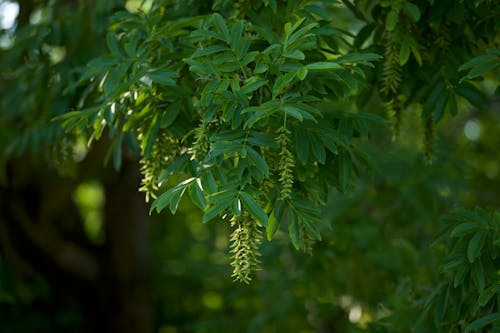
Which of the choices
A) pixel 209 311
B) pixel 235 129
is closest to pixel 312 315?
pixel 209 311

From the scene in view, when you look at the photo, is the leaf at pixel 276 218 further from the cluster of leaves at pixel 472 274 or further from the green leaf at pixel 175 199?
the cluster of leaves at pixel 472 274

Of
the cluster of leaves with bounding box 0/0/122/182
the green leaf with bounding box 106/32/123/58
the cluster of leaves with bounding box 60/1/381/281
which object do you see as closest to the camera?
the cluster of leaves with bounding box 60/1/381/281

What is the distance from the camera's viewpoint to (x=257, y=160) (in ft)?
5.90

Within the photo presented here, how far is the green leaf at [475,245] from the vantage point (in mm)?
2035

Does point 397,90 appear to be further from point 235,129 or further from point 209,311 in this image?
point 209,311

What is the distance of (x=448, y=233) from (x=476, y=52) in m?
0.66

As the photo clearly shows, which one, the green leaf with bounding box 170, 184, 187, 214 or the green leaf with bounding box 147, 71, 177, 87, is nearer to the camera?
the green leaf with bounding box 170, 184, 187, 214

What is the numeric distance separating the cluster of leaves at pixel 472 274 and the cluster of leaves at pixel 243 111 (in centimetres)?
38

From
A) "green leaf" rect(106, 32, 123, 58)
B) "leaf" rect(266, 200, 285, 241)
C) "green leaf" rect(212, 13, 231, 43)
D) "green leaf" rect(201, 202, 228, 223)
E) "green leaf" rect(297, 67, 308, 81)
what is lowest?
"leaf" rect(266, 200, 285, 241)

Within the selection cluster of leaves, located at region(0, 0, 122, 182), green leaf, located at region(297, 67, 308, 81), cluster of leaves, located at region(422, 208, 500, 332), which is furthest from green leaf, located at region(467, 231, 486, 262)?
cluster of leaves, located at region(0, 0, 122, 182)

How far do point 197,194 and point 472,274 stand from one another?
0.84 meters

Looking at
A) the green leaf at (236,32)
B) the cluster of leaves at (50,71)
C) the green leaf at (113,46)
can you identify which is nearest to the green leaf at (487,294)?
the green leaf at (236,32)

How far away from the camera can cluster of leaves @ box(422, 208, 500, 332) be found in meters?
2.03

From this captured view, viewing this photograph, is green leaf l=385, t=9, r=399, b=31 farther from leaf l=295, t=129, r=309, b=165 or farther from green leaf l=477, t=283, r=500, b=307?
green leaf l=477, t=283, r=500, b=307
